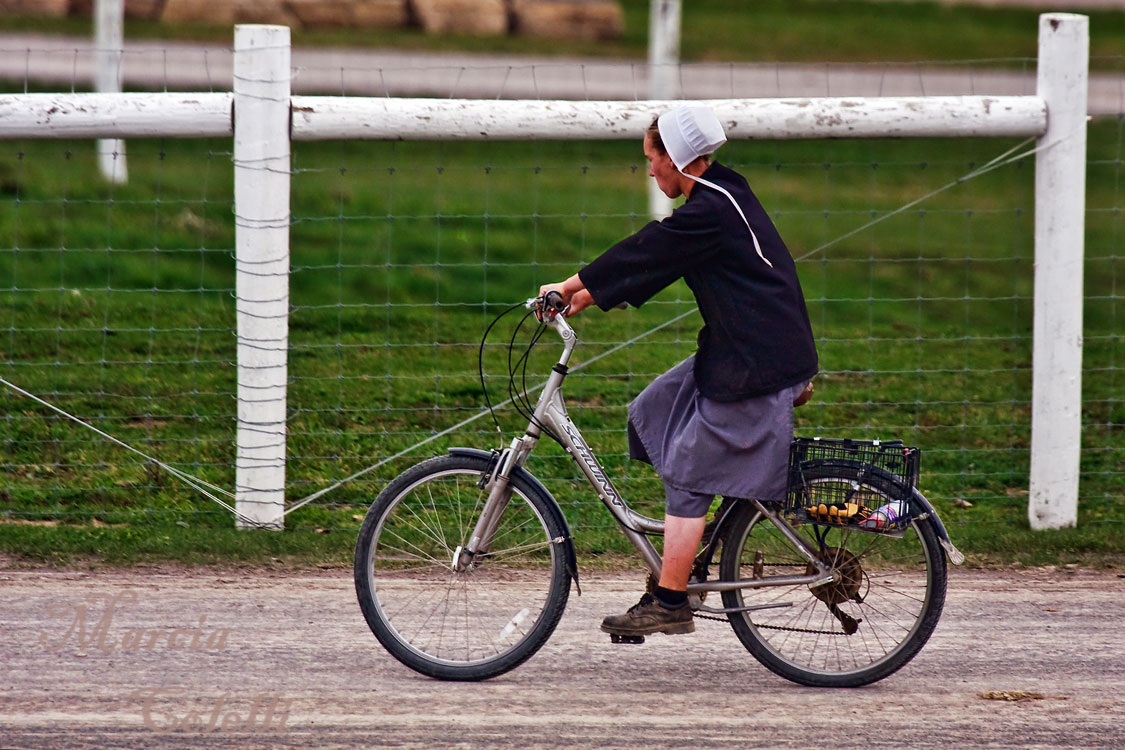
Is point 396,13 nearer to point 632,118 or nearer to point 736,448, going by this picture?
point 632,118

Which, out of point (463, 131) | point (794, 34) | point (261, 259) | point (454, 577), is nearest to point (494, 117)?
point (463, 131)

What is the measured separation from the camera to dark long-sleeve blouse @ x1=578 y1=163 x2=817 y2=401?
4.46 metres

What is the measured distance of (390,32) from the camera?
22391mm

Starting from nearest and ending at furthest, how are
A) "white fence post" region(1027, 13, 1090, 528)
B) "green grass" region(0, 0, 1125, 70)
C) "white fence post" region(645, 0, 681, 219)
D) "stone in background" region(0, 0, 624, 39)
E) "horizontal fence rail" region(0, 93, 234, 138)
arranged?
"horizontal fence rail" region(0, 93, 234, 138)
"white fence post" region(1027, 13, 1090, 528)
"white fence post" region(645, 0, 681, 219)
"green grass" region(0, 0, 1125, 70)
"stone in background" region(0, 0, 624, 39)

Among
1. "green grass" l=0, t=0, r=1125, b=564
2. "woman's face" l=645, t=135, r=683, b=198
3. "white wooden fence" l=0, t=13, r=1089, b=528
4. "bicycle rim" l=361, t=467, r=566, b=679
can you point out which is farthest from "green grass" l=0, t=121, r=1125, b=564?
"woman's face" l=645, t=135, r=683, b=198

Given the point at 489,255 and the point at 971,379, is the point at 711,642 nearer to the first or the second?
the point at 971,379

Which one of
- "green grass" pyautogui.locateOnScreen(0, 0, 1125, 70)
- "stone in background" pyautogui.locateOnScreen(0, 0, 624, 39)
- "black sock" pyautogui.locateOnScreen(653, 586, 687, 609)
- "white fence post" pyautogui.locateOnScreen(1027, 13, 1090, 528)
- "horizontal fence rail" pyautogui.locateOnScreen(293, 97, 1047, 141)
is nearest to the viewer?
"black sock" pyautogui.locateOnScreen(653, 586, 687, 609)

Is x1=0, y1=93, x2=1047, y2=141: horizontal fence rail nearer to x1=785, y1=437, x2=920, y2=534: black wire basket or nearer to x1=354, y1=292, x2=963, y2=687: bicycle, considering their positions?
x1=354, y1=292, x2=963, y2=687: bicycle

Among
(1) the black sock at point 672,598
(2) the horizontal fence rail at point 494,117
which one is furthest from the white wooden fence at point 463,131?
(1) the black sock at point 672,598

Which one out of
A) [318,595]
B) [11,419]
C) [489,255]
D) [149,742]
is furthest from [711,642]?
[489,255]

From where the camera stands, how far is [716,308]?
4.53 meters

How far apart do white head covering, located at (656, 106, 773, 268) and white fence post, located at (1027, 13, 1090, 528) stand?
2272mm

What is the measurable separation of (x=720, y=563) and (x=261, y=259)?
240 cm

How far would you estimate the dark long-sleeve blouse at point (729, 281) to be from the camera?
4461 mm
